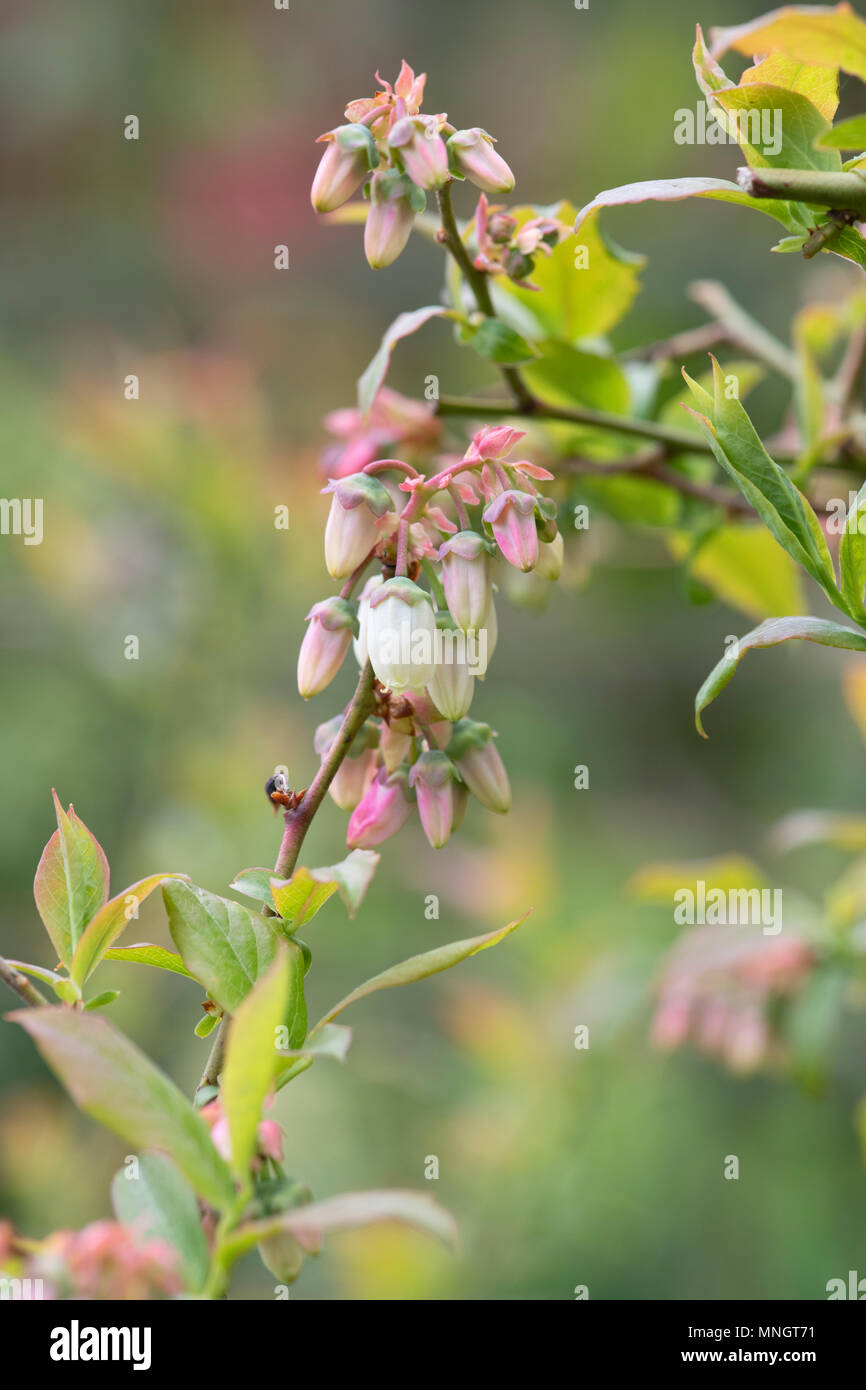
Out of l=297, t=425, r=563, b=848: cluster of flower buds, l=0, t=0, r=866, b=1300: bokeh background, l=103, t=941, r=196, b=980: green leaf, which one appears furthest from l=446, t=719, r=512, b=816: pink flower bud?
l=0, t=0, r=866, b=1300: bokeh background

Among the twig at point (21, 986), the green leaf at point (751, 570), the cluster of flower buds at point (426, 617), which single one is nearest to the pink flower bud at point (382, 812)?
the cluster of flower buds at point (426, 617)

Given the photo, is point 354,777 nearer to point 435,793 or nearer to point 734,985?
point 435,793

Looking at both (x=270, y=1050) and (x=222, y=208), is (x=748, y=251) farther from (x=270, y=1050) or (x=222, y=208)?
(x=270, y=1050)

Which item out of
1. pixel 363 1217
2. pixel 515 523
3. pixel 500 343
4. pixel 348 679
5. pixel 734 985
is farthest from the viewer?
pixel 348 679

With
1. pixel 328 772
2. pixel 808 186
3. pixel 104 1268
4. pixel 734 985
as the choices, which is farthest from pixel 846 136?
pixel 734 985

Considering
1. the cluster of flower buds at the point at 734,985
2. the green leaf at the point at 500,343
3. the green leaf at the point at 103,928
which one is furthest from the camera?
the cluster of flower buds at the point at 734,985

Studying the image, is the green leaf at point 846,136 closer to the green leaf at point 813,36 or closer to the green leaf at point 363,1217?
the green leaf at point 813,36

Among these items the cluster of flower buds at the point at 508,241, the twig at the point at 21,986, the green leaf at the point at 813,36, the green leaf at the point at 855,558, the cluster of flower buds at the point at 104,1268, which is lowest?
the cluster of flower buds at the point at 104,1268
